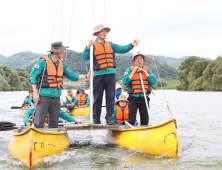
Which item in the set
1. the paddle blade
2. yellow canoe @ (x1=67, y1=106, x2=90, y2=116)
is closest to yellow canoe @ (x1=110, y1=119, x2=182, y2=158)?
the paddle blade

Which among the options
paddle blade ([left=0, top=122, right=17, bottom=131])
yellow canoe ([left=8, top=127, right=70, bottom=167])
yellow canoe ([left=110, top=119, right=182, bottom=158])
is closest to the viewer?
yellow canoe ([left=8, top=127, right=70, bottom=167])

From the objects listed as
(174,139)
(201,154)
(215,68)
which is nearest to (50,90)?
(174,139)

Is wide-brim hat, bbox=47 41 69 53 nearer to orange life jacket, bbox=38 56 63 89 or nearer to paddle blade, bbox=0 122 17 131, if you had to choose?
orange life jacket, bbox=38 56 63 89

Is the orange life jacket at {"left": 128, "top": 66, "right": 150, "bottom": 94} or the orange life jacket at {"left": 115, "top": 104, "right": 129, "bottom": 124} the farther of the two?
the orange life jacket at {"left": 115, "top": 104, "right": 129, "bottom": 124}

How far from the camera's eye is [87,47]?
19.3 ft

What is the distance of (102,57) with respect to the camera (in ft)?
19.3

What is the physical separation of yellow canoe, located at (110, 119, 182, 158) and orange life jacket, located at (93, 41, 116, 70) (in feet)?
5.29

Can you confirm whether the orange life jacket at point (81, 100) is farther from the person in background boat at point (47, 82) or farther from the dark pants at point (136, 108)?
the person in background boat at point (47, 82)

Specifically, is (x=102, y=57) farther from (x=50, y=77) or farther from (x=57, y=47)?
(x=50, y=77)

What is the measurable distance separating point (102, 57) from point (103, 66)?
0.72 ft

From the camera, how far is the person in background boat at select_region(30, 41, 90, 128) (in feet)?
17.0

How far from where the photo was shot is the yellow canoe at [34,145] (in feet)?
15.1

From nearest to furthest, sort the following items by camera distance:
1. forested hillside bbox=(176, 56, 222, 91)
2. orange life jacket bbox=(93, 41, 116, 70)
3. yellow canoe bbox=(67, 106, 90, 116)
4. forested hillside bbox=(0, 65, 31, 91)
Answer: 1. orange life jacket bbox=(93, 41, 116, 70)
2. yellow canoe bbox=(67, 106, 90, 116)
3. forested hillside bbox=(176, 56, 222, 91)
4. forested hillside bbox=(0, 65, 31, 91)

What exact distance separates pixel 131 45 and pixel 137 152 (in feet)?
8.12
